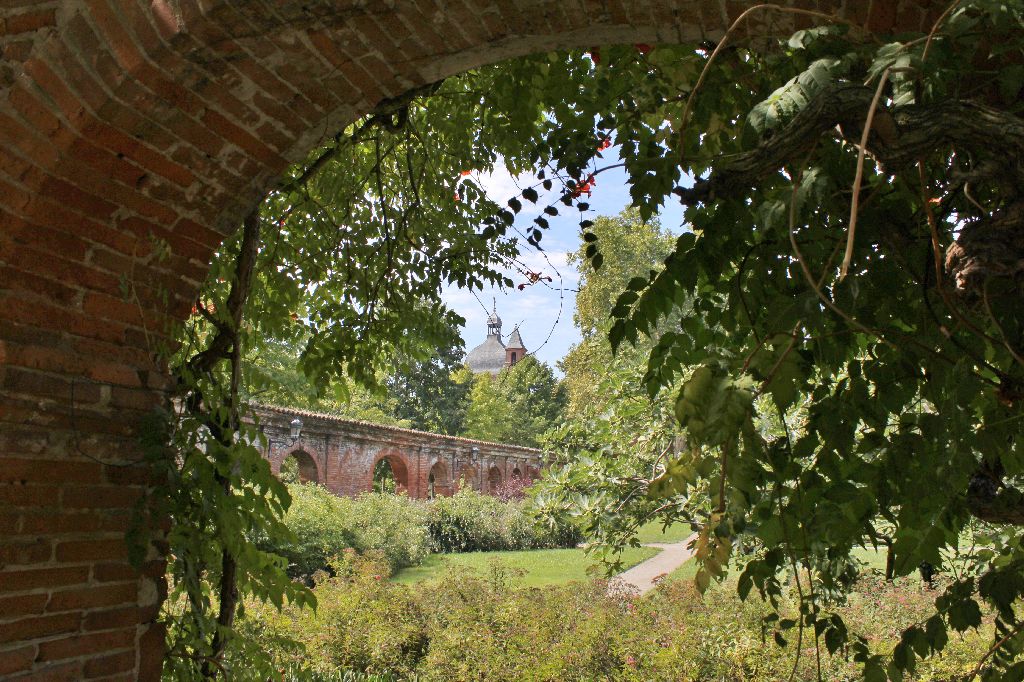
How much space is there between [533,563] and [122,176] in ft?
42.6

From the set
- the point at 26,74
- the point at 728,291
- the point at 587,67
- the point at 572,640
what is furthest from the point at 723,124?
the point at 572,640

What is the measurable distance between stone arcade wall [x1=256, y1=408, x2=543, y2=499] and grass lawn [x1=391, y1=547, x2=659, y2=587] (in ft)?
6.71

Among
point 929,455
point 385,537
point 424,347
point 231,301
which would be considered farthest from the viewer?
point 385,537

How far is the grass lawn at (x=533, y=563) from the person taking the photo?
1255 cm

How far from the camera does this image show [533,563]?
14.5 m

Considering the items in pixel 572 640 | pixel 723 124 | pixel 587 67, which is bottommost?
pixel 572 640

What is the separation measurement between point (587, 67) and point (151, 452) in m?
2.11

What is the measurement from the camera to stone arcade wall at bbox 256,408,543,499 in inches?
643

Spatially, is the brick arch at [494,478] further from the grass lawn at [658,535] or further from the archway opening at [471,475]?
the grass lawn at [658,535]

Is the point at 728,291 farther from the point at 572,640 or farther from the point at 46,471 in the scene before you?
the point at 572,640

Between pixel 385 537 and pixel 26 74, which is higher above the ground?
pixel 26 74

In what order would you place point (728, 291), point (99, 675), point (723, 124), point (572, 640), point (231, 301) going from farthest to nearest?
point (572, 640)
point (231, 301)
point (99, 675)
point (723, 124)
point (728, 291)

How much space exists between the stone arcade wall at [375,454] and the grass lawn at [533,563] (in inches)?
80.5

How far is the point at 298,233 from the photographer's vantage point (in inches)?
201
